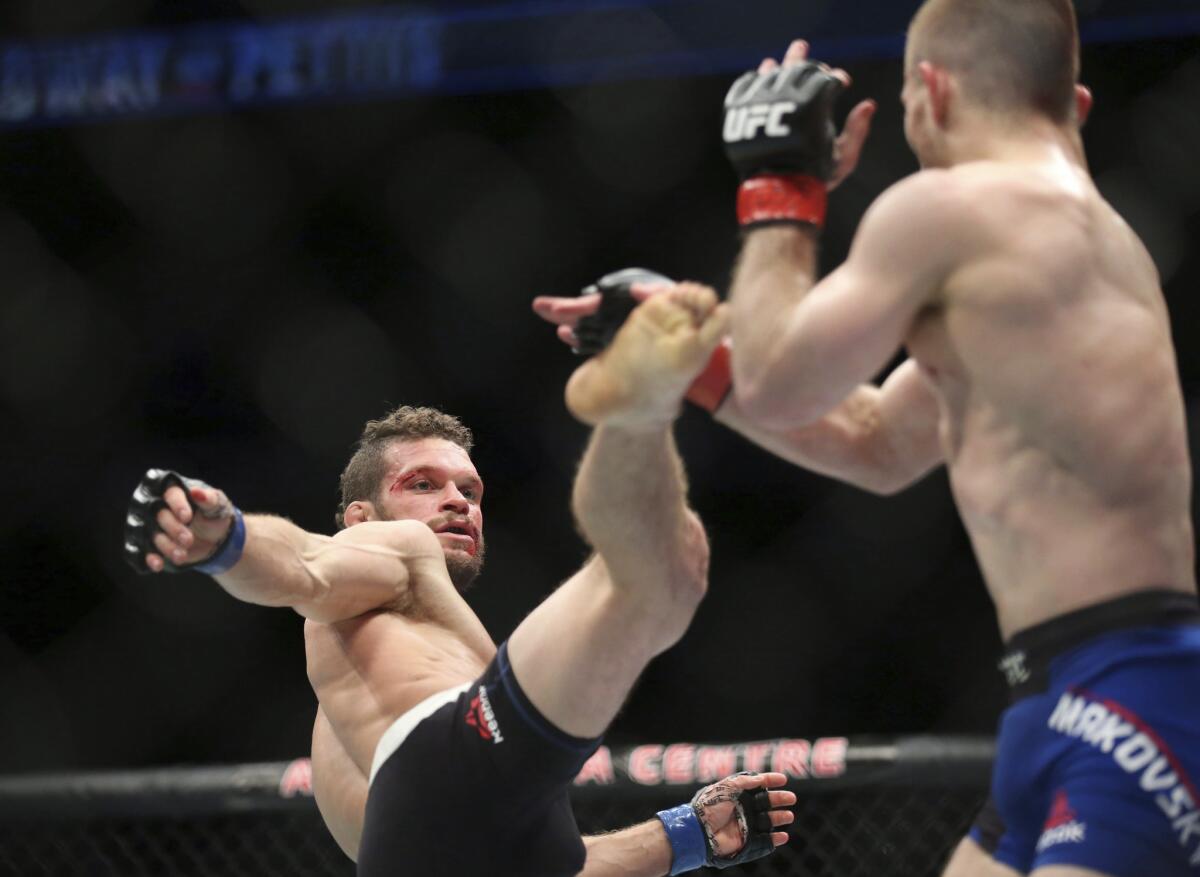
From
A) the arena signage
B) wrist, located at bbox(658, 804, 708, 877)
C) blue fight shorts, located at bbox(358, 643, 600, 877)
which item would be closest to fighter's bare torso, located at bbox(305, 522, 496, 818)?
blue fight shorts, located at bbox(358, 643, 600, 877)

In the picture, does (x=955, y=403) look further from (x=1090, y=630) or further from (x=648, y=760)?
(x=648, y=760)

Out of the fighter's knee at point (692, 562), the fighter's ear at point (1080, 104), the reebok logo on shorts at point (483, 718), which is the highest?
the fighter's ear at point (1080, 104)

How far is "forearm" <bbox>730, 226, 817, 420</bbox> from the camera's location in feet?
4.43

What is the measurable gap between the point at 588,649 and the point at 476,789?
0.25 m

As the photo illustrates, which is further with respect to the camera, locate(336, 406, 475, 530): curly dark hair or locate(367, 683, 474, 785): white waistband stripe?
locate(336, 406, 475, 530): curly dark hair

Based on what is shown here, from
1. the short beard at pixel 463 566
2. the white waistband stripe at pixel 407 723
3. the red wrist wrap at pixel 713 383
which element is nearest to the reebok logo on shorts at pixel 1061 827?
the red wrist wrap at pixel 713 383

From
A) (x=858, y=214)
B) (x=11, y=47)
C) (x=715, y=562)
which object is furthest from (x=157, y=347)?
(x=858, y=214)

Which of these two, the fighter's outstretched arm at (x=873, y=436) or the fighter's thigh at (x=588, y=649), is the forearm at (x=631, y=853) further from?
the fighter's outstretched arm at (x=873, y=436)

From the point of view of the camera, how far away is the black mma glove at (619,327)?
1473mm

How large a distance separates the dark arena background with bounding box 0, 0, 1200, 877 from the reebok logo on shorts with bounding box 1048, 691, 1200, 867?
2.46 m

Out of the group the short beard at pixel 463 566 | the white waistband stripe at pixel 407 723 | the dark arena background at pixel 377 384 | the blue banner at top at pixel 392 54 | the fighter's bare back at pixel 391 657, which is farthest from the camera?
the dark arena background at pixel 377 384

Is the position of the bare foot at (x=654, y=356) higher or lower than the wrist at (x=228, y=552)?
higher

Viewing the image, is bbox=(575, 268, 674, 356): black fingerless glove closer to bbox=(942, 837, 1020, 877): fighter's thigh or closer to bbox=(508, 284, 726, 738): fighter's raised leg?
bbox=(508, 284, 726, 738): fighter's raised leg

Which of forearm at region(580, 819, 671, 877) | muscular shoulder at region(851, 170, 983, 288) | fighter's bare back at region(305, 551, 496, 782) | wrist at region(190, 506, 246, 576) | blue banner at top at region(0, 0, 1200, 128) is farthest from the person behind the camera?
blue banner at top at region(0, 0, 1200, 128)
